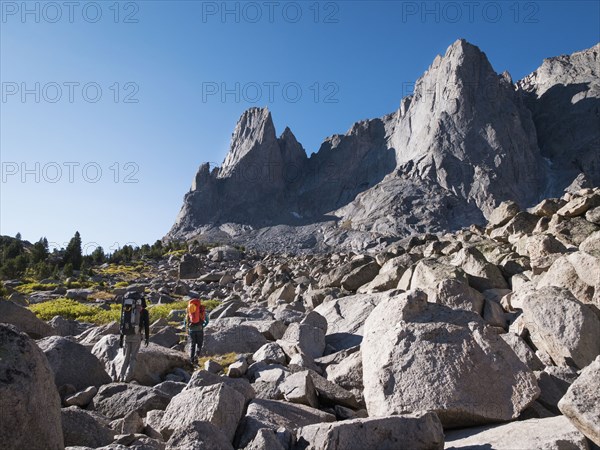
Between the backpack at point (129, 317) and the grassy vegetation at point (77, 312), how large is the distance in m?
12.9

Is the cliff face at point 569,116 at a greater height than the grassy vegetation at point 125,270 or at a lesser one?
greater

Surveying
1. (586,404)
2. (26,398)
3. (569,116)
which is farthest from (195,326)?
(569,116)

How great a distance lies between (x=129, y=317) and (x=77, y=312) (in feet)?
54.0

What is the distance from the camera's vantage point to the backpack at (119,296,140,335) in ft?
36.3

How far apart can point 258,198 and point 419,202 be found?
67957 mm

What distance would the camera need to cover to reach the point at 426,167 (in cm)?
15588

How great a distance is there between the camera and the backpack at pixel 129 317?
11.1 meters

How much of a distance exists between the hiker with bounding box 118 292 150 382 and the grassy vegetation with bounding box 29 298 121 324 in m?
13.0

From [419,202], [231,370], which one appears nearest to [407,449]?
[231,370]

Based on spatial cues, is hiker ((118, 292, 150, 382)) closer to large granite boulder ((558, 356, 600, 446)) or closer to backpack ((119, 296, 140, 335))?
backpack ((119, 296, 140, 335))

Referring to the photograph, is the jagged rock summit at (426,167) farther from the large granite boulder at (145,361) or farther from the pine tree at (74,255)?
the large granite boulder at (145,361)

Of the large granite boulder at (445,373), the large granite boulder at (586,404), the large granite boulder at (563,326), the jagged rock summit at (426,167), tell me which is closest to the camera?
the large granite boulder at (586,404)

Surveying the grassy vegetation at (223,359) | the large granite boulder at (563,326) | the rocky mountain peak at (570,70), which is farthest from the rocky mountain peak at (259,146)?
the large granite boulder at (563,326)

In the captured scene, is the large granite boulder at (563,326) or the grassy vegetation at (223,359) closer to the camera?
the large granite boulder at (563,326)
